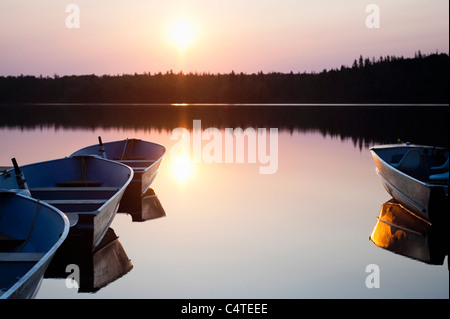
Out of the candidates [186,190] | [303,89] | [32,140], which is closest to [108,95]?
[303,89]

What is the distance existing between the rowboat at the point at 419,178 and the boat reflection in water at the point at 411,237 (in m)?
0.33

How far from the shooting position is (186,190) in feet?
64.1

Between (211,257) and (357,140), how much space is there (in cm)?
3433

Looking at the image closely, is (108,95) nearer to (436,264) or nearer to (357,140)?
(357,140)

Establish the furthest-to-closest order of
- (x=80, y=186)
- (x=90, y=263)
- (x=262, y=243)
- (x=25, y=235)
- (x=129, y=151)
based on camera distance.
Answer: (x=129, y=151) → (x=80, y=186) → (x=262, y=243) → (x=90, y=263) → (x=25, y=235)

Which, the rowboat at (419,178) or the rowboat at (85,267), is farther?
the rowboat at (419,178)

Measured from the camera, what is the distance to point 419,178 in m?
16.2
